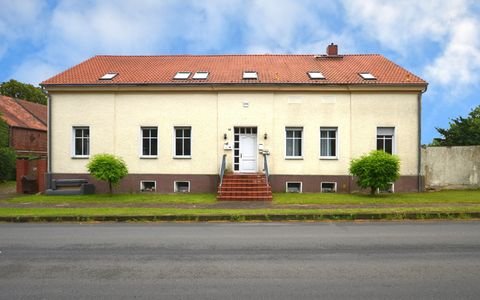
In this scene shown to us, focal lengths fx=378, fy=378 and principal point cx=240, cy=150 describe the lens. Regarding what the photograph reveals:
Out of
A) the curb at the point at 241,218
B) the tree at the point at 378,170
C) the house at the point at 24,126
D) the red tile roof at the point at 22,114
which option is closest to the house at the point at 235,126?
the tree at the point at 378,170

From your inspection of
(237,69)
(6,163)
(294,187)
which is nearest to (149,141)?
(237,69)

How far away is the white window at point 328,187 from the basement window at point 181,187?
271 inches

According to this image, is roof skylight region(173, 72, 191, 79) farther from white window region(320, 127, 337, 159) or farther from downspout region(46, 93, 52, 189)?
white window region(320, 127, 337, 159)

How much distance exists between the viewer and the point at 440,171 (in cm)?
2014

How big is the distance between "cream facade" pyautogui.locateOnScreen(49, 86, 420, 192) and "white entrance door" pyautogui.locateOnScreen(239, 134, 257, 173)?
52 mm

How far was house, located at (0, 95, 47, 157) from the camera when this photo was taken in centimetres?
3531

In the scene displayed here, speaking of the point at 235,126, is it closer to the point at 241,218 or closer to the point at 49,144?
the point at 241,218

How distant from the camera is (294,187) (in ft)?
63.9

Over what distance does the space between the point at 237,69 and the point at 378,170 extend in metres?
9.89

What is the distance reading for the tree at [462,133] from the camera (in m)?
29.1

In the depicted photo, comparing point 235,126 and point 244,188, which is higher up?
point 235,126

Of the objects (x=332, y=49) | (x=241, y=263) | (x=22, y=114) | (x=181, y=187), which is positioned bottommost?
(x=241, y=263)

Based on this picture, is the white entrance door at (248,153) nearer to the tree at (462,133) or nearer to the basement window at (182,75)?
the basement window at (182,75)

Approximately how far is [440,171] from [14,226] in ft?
64.0
